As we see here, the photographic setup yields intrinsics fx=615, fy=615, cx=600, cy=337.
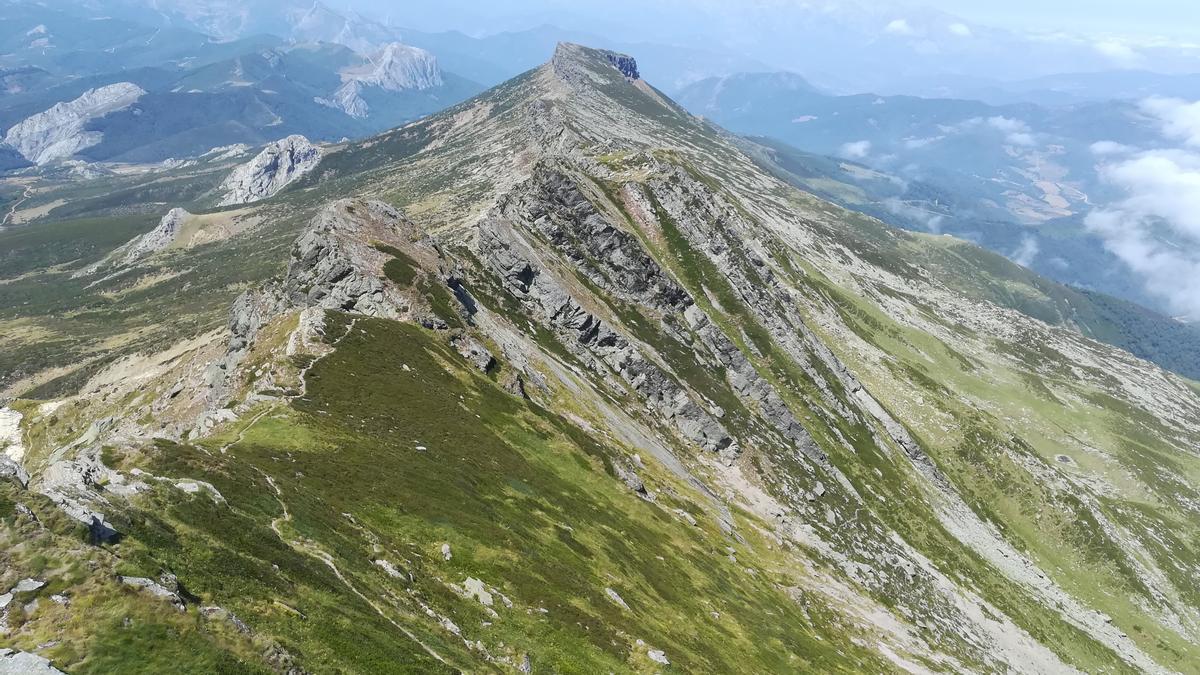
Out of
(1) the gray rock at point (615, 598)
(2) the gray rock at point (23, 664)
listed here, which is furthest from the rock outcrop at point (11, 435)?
(2) the gray rock at point (23, 664)

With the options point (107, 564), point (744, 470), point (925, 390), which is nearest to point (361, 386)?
point (107, 564)

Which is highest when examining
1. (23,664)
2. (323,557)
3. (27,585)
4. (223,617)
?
(23,664)

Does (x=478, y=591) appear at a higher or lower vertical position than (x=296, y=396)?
higher

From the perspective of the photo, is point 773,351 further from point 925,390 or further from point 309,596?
point 309,596

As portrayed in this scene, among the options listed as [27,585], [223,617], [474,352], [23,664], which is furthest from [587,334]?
[23,664]

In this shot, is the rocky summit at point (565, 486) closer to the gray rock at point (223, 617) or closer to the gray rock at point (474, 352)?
the gray rock at point (223, 617)

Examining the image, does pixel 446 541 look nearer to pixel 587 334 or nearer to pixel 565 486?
pixel 565 486

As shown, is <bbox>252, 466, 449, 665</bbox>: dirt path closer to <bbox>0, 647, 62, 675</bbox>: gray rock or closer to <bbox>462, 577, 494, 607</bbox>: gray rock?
<bbox>462, 577, 494, 607</bbox>: gray rock

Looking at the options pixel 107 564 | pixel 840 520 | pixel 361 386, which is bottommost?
pixel 840 520

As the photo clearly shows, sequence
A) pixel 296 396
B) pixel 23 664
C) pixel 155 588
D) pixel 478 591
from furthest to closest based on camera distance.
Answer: pixel 296 396, pixel 478 591, pixel 155 588, pixel 23 664
